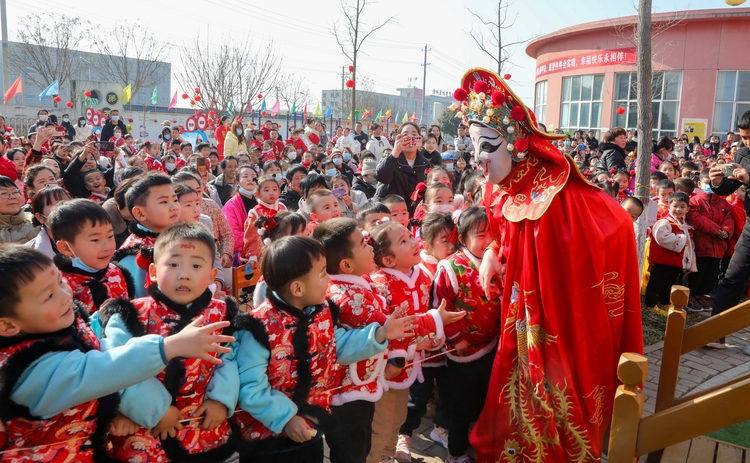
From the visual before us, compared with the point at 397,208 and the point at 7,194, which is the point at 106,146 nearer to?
the point at 7,194

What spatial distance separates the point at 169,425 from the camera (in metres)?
1.87

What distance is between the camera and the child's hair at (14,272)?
1553 mm

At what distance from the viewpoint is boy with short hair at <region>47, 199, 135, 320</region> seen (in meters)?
2.34

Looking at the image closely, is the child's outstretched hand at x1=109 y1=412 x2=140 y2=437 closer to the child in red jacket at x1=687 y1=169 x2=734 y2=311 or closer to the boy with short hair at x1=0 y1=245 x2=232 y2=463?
the boy with short hair at x1=0 y1=245 x2=232 y2=463

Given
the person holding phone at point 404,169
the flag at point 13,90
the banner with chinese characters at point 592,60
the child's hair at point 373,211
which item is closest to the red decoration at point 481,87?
the child's hair at point 373,211

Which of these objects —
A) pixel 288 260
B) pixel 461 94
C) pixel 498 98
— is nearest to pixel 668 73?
pixel 461 94

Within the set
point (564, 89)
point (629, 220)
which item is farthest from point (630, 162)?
point (564, 89)

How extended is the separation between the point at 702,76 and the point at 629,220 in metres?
21.6

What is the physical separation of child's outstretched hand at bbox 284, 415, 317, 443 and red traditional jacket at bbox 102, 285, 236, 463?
0.89ft

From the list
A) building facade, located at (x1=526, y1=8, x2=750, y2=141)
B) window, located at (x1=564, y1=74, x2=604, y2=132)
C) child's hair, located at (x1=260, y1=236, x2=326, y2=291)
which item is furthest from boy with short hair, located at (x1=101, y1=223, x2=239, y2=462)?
window, located at (x1=564, y1=74, x2=604, y2=132)

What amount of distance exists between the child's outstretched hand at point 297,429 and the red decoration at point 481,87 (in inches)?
74.1

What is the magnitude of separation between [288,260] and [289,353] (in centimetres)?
37

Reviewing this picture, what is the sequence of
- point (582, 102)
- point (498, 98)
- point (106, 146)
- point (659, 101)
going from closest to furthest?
1. point (498, 98)
2. point (106, 146)
3. point (659, 101)
4. point (582, 102)

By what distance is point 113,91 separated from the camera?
2577 centimetres
